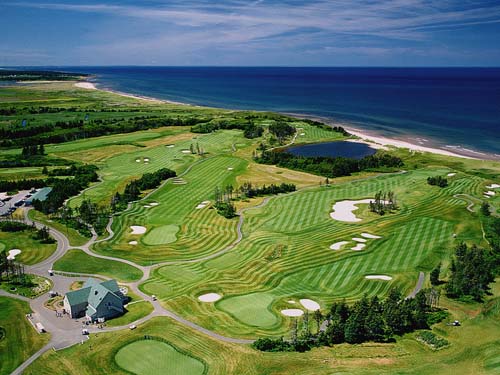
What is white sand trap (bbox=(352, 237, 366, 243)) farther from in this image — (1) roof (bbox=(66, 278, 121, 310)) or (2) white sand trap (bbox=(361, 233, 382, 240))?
(1) roof (bbox=(66, 278, 121, 310))

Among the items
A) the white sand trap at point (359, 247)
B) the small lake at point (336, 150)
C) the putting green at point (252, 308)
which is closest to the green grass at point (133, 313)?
the putting green at point (252, 308)

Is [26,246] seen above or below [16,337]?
above

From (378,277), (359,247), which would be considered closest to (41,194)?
(359,247)

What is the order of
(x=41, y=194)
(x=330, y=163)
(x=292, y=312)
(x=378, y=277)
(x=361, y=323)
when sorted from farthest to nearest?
(x=330, y=163)
(x=41, y=194)
(x=378, y=277)
(x=292, y=312)
(x=361, y=323)

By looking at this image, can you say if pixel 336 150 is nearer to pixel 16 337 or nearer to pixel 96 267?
pixel 96 267

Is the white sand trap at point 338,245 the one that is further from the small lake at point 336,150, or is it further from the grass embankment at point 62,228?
the small lake at point 336,150

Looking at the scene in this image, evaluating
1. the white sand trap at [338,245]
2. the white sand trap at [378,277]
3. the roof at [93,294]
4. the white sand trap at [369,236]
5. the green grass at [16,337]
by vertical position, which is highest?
the white sand trap at [369,236]
